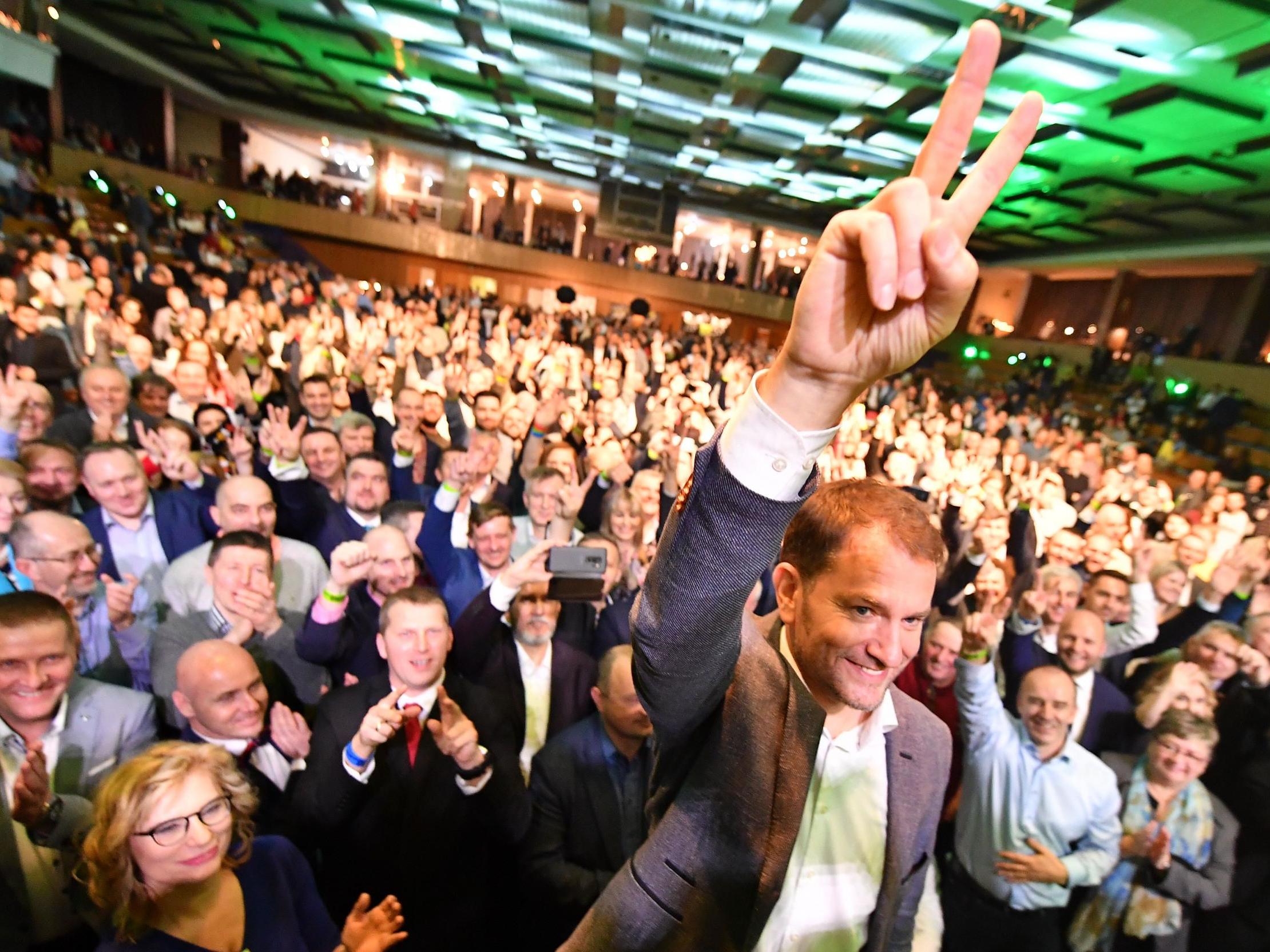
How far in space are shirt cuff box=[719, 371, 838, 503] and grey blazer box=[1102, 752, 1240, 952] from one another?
2.40 metres

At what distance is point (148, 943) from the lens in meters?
1.22

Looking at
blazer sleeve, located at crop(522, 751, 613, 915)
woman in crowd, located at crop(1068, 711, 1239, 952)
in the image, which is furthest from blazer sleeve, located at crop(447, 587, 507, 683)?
woman in crowd, located at crop(1068, 711, 1239, 952)

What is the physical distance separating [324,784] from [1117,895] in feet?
8.66

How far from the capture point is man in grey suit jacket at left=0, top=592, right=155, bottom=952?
1519 millimetres

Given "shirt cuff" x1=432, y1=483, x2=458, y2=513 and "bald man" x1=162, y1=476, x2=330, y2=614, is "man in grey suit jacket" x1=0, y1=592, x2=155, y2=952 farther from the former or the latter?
"shirt cuff" x1=432, y1=483, x2=458, y2=513

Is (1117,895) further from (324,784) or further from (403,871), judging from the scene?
Result: (324,784)

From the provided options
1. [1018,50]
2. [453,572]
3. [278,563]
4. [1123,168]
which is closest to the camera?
[278,563]

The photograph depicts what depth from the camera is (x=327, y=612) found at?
237 cm

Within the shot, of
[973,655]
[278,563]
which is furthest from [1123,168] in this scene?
[278,563]

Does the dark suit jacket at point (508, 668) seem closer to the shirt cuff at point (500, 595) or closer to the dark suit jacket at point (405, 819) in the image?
the shirt cuff at point (500, 595)

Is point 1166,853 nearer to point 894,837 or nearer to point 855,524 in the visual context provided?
point 894,837

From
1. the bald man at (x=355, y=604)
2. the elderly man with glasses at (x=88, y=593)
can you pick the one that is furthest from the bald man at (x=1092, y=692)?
the elderly man with glasses at (x=88, y=593)

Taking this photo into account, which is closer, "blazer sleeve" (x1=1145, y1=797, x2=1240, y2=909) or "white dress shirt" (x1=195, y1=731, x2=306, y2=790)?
"white dress shirt" (x1=195, y1=731, x2=306, y2=790)

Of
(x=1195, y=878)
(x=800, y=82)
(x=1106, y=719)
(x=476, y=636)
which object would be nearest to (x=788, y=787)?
(x=476, y=636)
